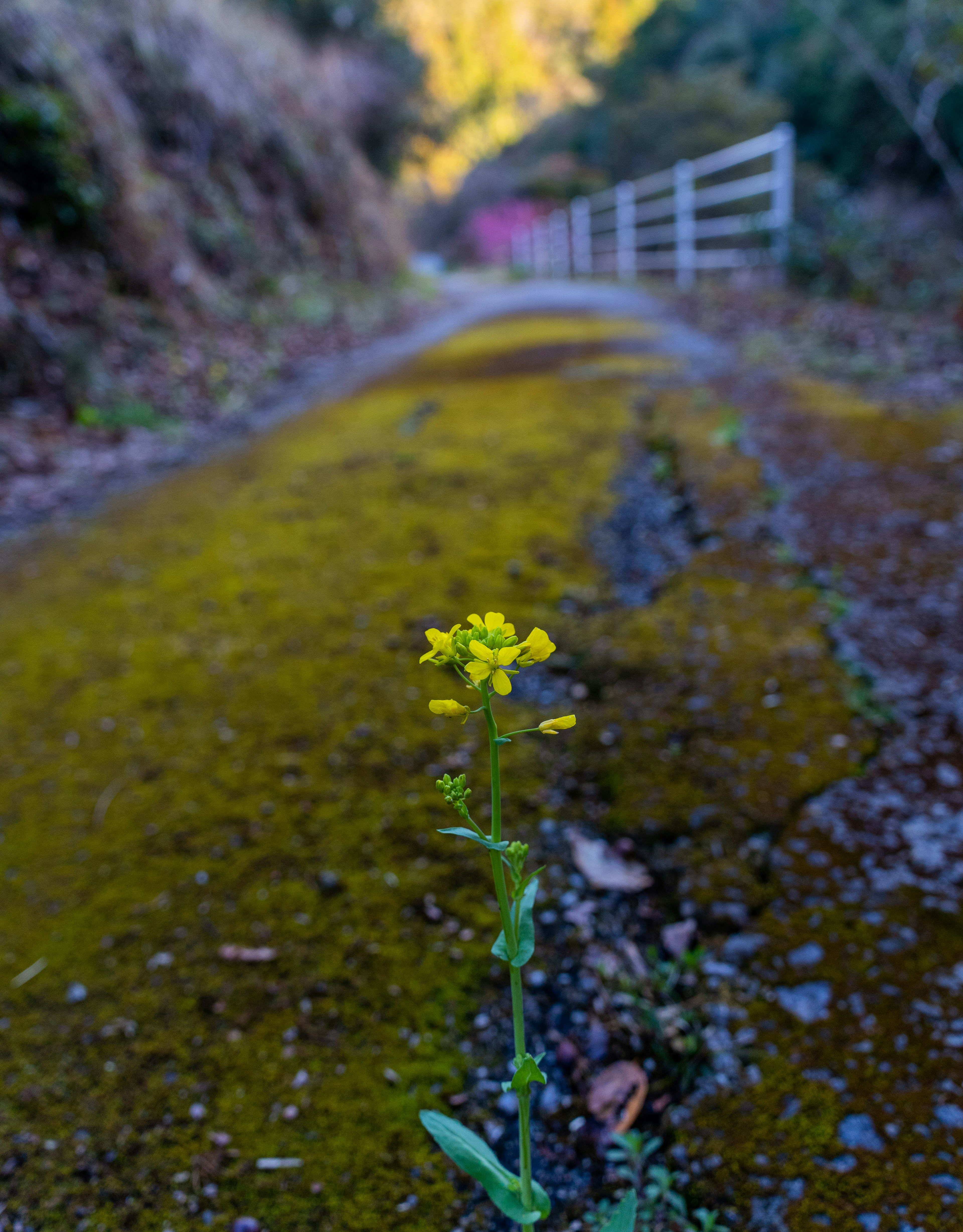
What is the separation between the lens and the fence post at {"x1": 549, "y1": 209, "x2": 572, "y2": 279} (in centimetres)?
1625

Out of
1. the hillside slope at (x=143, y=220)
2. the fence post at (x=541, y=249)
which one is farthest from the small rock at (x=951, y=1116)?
the fence post at (x=541, y=249)

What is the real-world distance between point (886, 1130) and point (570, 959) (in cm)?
39

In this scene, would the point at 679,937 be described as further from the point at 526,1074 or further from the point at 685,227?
the point at 685,227

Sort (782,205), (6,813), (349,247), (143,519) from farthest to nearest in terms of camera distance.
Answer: (349,247)
(782,205)
(143,519)
(6,813)

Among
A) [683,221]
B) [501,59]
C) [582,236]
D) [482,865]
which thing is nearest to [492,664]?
[482,865]

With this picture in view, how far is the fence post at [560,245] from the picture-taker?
1625 cm

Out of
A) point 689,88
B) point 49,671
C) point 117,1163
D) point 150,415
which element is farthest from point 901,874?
point 689,88

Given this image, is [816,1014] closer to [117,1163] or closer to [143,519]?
[117,1163]

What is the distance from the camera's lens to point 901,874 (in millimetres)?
1090

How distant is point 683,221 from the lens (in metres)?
8.80

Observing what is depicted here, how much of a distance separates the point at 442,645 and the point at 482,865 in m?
0.74

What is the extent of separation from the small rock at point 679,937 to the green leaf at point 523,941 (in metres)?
0.47

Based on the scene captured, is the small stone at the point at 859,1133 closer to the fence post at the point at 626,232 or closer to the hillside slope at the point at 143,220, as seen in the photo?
the hillside slope at the point at 143,220

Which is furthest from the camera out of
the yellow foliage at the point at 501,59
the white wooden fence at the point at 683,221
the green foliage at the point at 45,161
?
the yellow foliage at the point at 501,59
